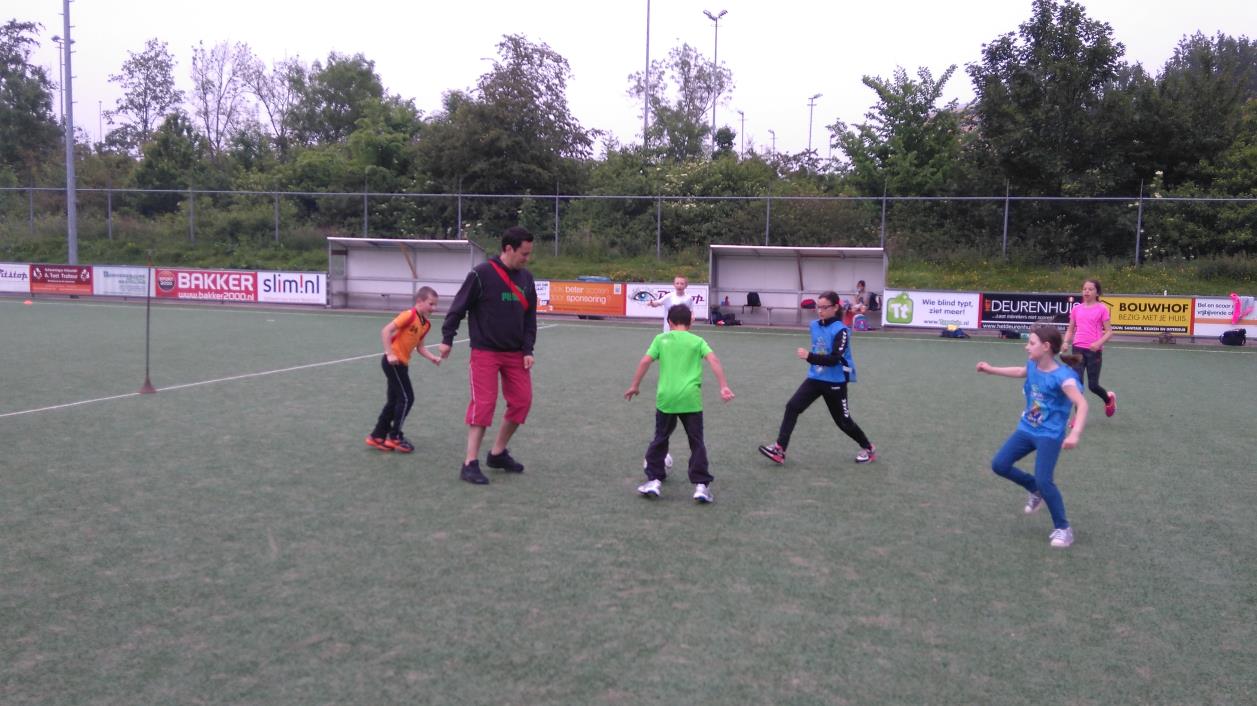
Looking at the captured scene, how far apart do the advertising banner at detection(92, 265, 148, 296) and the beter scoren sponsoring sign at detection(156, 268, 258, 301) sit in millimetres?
970

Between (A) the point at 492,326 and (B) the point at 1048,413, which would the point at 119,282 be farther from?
(B) the point at 1048,413

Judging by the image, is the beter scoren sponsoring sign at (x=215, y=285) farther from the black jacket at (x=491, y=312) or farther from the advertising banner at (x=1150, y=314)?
the black jacket at (x=491, y=312)

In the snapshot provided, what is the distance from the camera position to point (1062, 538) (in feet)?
19.4

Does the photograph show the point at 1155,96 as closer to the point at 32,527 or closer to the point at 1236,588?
the point at 1236,588

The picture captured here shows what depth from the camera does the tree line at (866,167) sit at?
30109mm

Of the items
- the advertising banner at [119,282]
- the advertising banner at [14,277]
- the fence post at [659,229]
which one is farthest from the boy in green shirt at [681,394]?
the advertising banner at [14,277]

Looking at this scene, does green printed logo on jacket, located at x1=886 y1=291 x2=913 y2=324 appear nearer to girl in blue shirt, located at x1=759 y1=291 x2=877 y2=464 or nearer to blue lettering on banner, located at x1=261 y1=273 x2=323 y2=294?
blue lettering on banner, located at x1=261 y1=273 x2=323 y2=294

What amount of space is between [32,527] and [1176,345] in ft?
74.8

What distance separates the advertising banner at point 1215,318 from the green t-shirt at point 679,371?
66.1ft

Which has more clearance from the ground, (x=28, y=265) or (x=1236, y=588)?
(x=28, y=265)

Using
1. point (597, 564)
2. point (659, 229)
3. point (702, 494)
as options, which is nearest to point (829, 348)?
point (702, 494)

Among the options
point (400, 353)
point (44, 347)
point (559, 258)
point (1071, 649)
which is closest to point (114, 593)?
point (400, 353)

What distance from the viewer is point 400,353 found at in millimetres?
8461

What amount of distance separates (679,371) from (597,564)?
1913 mm
